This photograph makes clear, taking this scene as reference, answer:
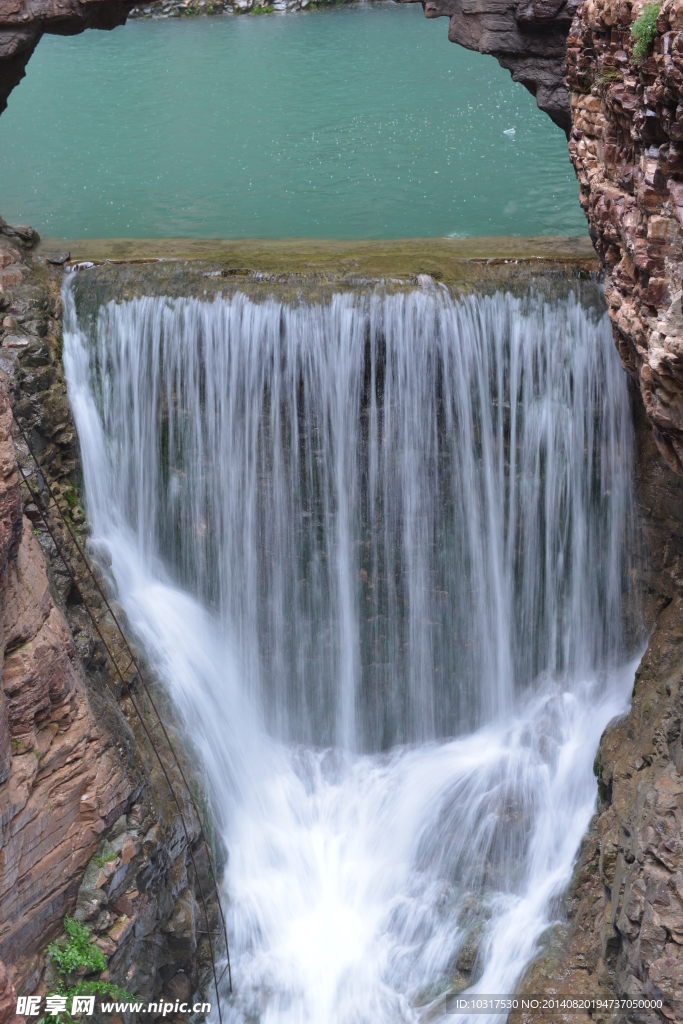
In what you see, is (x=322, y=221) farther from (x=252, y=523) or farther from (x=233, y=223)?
(x=252, y=523)

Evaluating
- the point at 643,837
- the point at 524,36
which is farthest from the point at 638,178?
the point at 524,36

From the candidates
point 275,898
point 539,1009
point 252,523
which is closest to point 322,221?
point 252,523

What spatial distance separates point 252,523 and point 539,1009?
14.3 ft

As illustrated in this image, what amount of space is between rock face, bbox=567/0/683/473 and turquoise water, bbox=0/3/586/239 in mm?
4453

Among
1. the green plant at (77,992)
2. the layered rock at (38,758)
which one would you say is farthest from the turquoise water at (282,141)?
the green plant at (77,992)

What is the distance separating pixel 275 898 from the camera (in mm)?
6902

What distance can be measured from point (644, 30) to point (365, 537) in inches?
181

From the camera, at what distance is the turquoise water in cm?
1103

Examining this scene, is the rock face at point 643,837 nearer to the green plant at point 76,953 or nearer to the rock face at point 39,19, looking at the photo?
the green plant at point 76,953

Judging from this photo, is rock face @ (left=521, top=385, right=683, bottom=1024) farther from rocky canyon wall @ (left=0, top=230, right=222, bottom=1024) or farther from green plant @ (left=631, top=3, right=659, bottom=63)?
green plant @ (left=631, top=3, right=659, bottom=63)

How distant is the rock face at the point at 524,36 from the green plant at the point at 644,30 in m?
3.63

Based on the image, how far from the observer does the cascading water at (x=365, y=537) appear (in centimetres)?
741

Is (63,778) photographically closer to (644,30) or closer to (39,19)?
(644,30)

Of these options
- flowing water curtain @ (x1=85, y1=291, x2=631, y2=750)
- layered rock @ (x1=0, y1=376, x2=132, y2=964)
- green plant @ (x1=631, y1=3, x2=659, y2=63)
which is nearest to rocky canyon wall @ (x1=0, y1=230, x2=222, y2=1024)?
layered rock @ (x1=0, y1=376, x2=132, y2=964)
